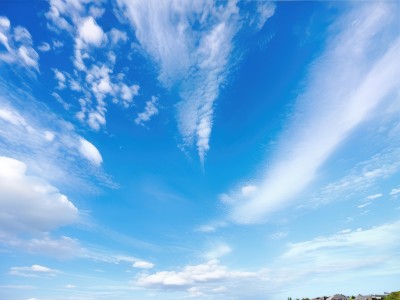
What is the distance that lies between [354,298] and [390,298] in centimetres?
4727

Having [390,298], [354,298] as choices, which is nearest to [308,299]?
[354,298]

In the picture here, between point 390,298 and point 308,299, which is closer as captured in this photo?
point 390,298

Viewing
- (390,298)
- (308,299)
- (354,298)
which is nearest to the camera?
(390,298)

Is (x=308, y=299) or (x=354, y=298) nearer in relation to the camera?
(x=354, y=298)

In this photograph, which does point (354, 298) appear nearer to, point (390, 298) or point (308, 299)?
point (308, 299)

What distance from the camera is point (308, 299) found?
137250 millimetres

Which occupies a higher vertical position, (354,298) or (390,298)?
(354,298)

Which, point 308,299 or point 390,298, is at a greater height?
point 308,299

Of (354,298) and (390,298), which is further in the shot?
(354,298)

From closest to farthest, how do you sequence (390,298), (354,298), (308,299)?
(390,298)
(354,298)
(308,299)

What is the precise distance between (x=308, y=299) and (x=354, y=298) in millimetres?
24877

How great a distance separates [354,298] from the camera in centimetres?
11906
